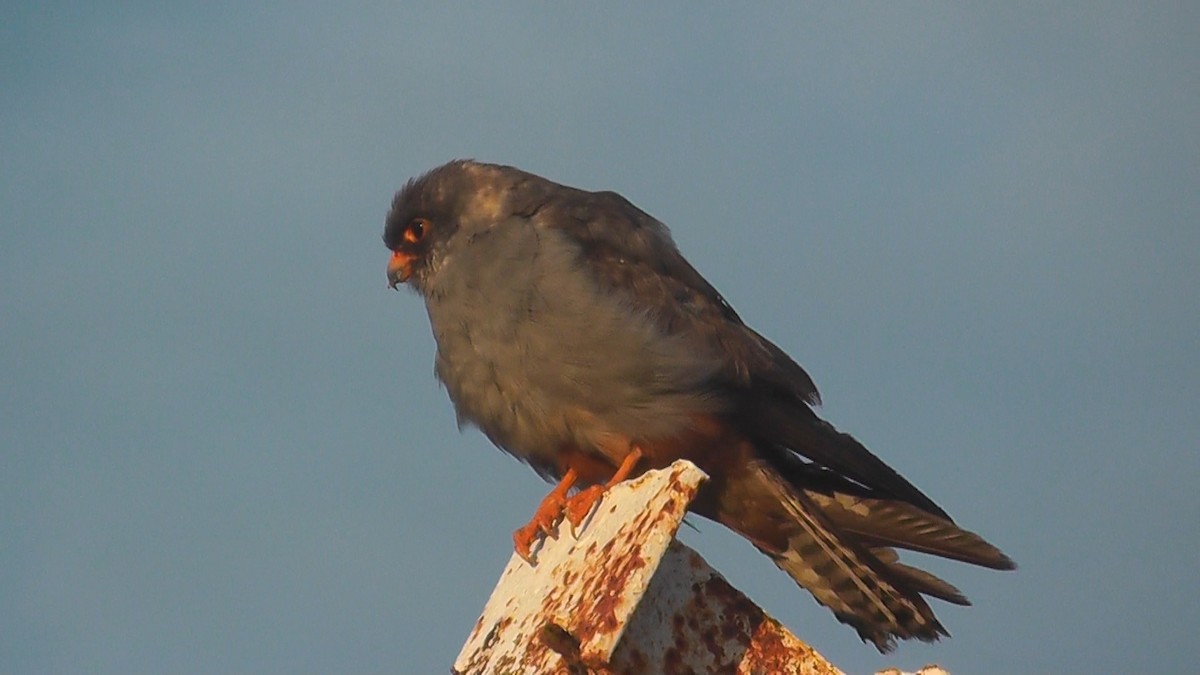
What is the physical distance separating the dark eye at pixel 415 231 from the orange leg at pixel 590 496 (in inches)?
49.3

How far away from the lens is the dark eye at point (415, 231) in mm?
5523

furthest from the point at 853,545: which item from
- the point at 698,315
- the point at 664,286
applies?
the point at 664,286

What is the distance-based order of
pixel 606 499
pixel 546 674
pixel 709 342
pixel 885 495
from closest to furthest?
pixel 546 674 < pixel 606 499 < pixel 885 495 < pixel 709 342

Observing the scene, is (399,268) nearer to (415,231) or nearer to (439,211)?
(415,231)

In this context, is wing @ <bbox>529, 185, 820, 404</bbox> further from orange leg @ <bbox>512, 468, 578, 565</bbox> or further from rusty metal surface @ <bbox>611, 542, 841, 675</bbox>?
rusty metal surface @ <bbox>611, 542, 841, 675</bbox>

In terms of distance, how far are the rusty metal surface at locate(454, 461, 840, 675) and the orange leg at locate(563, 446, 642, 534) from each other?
1.37ft

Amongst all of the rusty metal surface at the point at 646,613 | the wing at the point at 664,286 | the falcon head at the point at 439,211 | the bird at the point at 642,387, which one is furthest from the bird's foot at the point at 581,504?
the falcon head at the point at 439,211

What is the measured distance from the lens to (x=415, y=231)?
555 cm

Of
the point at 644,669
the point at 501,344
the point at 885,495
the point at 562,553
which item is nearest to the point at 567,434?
the point at 501,344

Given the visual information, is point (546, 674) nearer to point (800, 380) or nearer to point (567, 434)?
point (567, 434)

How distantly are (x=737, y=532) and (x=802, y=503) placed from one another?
333 millimetres

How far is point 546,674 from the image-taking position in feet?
7.50

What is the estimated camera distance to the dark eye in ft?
18.1

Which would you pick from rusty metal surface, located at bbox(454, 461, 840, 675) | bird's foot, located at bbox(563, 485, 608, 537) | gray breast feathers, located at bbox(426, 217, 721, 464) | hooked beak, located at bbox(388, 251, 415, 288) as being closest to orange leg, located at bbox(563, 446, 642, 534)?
bird's foot, located at bbox(563, 485, 608, 537)
